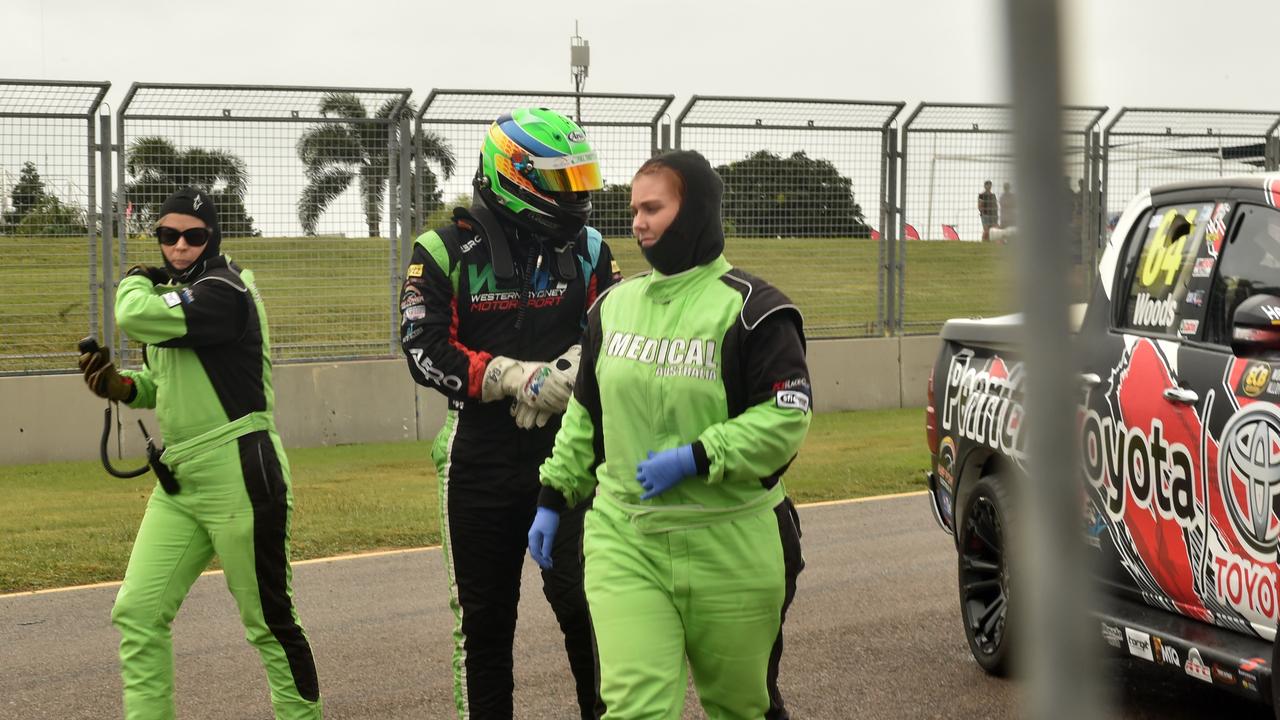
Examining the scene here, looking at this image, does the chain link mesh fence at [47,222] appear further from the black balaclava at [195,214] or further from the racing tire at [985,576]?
the racing tire at [985,576]

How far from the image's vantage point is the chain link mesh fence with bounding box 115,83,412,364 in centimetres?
1443

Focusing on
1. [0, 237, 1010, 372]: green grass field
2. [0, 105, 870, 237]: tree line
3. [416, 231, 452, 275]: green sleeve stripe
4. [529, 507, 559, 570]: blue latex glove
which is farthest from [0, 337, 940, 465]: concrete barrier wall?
[529, 507, 559, 570]: blue latex glove

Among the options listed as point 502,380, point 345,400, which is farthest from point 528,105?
point 502,380

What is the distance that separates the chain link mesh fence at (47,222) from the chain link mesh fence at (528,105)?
121 inches

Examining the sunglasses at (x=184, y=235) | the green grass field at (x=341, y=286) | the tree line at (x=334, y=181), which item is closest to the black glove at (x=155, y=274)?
the sunglasses at (x=184, y=235)

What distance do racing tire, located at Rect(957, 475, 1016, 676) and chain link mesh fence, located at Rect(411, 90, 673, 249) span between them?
8.85 metres

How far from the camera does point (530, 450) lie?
5.32 meters

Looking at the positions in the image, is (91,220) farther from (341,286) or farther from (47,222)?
(341,286)

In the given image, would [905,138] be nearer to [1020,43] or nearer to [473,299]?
[473,299]

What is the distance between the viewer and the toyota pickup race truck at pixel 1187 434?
5.05m

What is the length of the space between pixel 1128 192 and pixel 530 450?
16033mm

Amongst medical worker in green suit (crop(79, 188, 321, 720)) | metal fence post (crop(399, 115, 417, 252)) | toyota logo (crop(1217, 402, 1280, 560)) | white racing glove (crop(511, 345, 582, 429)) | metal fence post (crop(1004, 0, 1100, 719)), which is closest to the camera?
metal fence post (crop(1004, 0, 1100, 719))

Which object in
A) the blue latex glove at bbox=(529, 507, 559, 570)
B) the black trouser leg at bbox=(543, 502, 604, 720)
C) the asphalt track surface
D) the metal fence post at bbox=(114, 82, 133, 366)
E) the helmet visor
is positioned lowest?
the asphalt track surface

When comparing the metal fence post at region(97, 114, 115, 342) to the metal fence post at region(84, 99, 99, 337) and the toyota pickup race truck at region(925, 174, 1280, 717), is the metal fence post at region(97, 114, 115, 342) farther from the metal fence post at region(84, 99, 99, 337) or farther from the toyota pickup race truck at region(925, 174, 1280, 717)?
the toyota pickup race truck at region(925, 174, 1280, 717)
